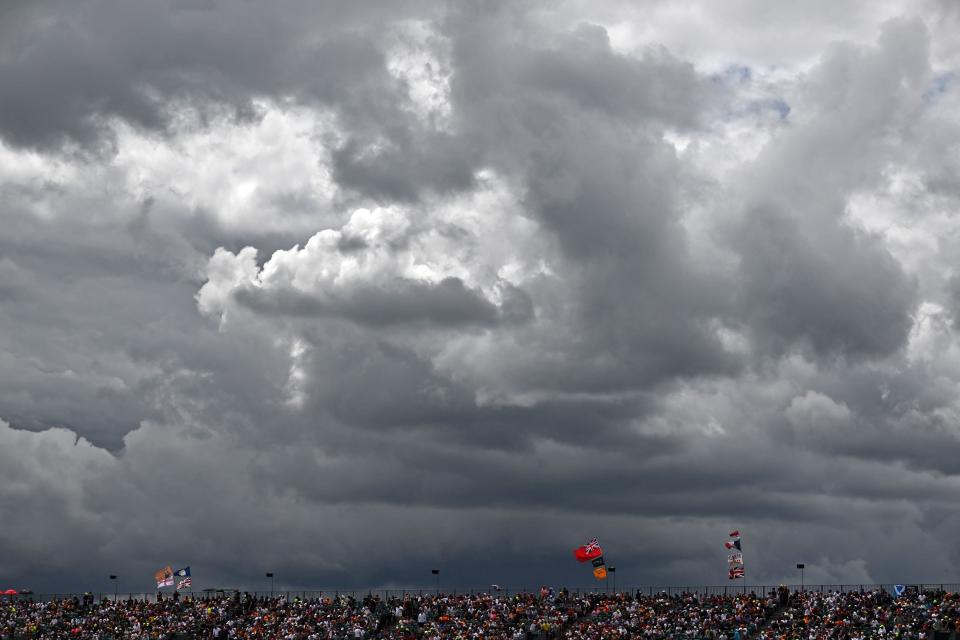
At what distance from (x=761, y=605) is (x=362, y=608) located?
52863mm

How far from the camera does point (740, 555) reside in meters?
170

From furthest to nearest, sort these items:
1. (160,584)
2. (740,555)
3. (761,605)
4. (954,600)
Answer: (160,584) < (740,555) < (761,605) < (954,600)

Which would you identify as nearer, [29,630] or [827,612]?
[827,612]

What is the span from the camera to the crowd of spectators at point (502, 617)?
146500 millimetres

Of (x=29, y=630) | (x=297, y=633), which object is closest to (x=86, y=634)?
(x=29, y=630)

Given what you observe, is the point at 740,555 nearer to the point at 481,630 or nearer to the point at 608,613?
the point at 608,613

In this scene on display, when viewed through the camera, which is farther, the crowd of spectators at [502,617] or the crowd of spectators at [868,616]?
the crowd of spectators at [502,617]

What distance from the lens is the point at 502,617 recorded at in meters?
168

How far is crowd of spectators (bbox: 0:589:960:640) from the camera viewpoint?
146 metres

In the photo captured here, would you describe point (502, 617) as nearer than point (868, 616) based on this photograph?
No

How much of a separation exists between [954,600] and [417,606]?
65975 millimetres

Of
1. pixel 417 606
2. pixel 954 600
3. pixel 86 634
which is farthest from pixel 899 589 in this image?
pixel 86 634

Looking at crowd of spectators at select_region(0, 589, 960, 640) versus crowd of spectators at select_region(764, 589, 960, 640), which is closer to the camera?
crowd of spectators at select_region(764, 589, 960, 640)

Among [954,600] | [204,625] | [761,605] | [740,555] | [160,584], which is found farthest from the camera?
[160,584]
